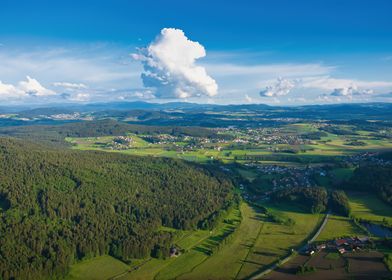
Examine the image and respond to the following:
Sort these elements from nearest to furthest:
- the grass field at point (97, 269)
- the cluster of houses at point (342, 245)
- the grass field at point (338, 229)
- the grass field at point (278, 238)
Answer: the grass field at point (97, 269)
the grass field at point (278, 238)
the cluster of houses at point (342, 245)
the grass field at point (338, 229)

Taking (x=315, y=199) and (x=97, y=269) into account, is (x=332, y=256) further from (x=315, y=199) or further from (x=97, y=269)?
(x=97, y=269)

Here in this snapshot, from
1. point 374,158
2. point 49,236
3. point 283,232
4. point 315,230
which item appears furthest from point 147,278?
point 374,158

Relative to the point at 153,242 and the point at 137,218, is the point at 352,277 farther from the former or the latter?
the point at 137,218

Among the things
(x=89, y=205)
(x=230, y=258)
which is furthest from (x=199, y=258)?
(x=89, y=205)

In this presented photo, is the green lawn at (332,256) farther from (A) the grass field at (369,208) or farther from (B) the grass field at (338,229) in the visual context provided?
(A) the grass field at (369,208)

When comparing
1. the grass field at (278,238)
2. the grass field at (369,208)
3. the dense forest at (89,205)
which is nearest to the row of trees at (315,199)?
the grass field at (278,238)

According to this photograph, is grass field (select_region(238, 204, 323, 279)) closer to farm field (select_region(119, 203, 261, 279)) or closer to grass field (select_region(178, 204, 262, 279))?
grass field (select_region(178, 204, 262, 279))
